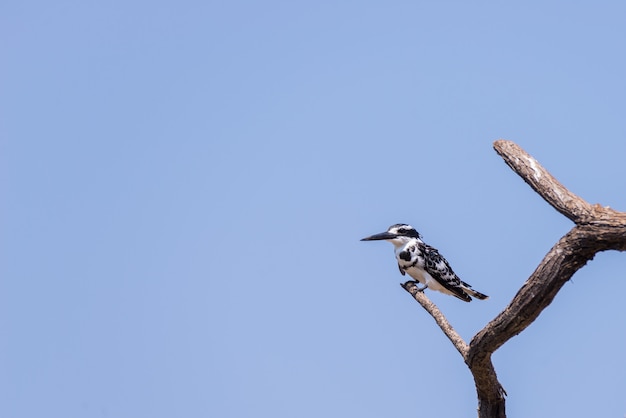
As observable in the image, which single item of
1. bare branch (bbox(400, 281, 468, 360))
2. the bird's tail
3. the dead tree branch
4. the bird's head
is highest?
the bird's head

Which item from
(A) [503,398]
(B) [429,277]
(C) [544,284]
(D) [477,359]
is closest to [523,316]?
(C) [544,284]

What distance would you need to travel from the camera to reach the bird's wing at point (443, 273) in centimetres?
1375

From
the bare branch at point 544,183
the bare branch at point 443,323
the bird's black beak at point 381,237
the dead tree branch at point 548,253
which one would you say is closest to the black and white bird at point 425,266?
the bird's black beak at point 381,237

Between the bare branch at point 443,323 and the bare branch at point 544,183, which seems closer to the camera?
the bare branch at point 544,183

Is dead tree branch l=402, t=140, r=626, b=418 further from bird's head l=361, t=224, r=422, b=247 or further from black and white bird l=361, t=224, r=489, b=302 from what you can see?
bird's head l=361, t=224, r=422, b=247

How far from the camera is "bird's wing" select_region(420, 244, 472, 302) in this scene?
13750 mm

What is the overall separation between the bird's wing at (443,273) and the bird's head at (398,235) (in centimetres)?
44

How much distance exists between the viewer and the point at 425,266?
13.8 meters

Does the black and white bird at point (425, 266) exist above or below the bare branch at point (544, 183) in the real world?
above

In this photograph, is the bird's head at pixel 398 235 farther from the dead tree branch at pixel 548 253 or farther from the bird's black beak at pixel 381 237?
the dead tree branch at pixel 548 253

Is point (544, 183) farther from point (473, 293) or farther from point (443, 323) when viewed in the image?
point (473, 293)

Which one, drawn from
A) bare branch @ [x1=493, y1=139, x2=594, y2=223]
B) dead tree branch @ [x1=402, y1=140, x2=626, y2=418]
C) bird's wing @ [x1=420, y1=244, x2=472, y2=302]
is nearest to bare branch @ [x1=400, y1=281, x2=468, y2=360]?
dead tree branch @ [x1=402, y1=140, x2=626, y2=418]

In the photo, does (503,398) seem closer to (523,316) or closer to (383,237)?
(523,316)

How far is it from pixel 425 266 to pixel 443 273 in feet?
0.87
